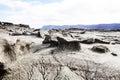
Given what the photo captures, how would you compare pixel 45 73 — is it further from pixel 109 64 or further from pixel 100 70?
pixel 109 64

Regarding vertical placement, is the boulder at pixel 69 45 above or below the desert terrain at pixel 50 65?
above

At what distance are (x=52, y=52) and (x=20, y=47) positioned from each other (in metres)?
2.27

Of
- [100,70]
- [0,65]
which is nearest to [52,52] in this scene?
[100,70]

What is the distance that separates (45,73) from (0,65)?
179 centimetres

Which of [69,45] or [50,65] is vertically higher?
[69,45]

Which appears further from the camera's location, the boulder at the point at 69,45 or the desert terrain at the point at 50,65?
the boulder at the point at 69,45

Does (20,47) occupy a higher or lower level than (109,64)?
higher

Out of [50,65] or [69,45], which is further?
[69,45]

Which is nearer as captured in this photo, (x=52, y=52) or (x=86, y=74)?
(x=86, y=74)

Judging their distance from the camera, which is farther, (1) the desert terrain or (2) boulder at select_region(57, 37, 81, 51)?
(2) boulder at select_region(57, 37, 81, 51)

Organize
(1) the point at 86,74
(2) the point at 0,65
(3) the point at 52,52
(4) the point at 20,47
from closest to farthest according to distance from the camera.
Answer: (2) the point at 0,65, (1) the point at 86,74, (4) the point at 20,47, (3) the point at 52,52

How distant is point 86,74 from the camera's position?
11664mm

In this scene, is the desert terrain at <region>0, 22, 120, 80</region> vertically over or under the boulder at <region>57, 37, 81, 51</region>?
under

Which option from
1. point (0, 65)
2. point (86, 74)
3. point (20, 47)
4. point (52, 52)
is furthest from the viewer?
point (52, 52)
